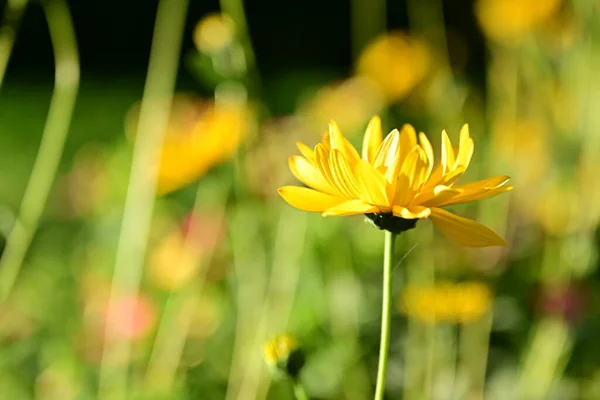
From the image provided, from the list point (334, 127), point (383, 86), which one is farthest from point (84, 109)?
point (334, 127)

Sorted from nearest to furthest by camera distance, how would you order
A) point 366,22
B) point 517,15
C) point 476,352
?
point 476,352, point 517,15, point 366,22

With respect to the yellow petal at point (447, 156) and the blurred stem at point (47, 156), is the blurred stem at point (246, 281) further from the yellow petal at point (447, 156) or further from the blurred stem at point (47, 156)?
the yellow petal at point (447, 156)

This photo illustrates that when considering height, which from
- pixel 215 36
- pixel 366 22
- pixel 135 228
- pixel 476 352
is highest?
pixel 366 22

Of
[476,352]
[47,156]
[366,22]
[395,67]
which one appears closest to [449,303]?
[476,352]

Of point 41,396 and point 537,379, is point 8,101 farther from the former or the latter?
point 537,379

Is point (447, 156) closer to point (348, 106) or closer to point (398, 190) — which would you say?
point (398, 190)

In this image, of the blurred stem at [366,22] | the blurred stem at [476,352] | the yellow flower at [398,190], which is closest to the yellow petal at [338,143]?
the yellow flower at [398,190]
